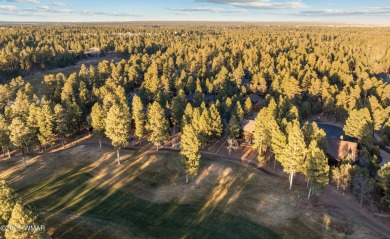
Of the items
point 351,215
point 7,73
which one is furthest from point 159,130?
point 7,73

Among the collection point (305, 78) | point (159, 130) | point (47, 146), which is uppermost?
point (305, 78)

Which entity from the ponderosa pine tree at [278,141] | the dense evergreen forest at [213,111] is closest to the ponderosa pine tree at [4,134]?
the dense evergreen forest at [213,111]

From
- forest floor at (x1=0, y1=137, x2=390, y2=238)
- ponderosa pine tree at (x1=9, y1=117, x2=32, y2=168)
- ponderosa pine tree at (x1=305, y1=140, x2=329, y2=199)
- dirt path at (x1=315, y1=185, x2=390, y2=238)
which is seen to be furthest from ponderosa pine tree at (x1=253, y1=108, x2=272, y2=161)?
ponderosa pine tree at (x1=9, y1=117, x2=32, y2=168)

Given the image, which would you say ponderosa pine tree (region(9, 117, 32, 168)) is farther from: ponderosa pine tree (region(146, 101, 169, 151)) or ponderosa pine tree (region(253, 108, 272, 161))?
ponderosa pine tree (region(253, 108, 272, 161))

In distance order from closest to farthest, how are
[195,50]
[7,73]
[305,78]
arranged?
[305,78], [7,73], [195,50]

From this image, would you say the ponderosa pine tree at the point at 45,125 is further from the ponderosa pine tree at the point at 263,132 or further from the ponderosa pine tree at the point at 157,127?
the ponderosa pine tree at the point at 263,132

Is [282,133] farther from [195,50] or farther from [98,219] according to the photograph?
[195,50]

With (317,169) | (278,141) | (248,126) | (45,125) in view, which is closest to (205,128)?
(248,126)
